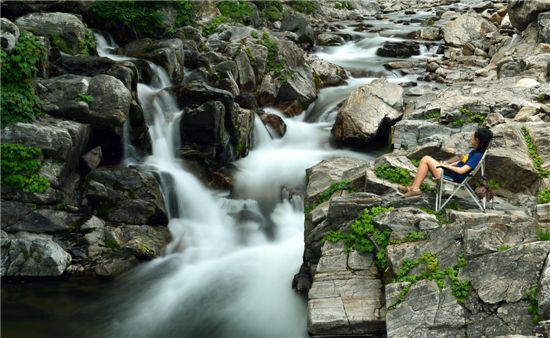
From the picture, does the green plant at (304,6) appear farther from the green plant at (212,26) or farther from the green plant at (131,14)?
the green plant at (131,14)

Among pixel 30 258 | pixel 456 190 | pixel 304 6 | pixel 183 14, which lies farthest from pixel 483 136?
pixel 304 6

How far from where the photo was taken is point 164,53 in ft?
55.2

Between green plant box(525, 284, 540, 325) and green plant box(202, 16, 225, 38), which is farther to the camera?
green plant box(202, 16, 225, 38)

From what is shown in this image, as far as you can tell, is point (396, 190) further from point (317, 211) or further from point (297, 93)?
point (297, 93)

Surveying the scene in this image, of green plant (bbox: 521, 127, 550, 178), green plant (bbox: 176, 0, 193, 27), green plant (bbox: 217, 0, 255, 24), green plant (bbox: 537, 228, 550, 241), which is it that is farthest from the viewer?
green plant (bbox: 217, 0, 255, 24)

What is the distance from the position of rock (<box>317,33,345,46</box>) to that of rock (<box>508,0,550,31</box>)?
10139 mm

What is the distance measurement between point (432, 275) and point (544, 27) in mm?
17663

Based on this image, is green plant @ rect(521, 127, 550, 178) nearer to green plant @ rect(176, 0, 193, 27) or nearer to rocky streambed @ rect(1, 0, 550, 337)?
rocky streambed @ rect(1, 0, 550, 337)

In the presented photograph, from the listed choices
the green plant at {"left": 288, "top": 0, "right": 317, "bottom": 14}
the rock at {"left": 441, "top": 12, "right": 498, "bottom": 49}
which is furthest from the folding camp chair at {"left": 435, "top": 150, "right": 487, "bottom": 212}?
the green plant at {"left": 288, "top": 0, "right": 317, "bottom": 14}

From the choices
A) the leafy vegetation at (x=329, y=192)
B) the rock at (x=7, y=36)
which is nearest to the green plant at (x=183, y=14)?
the rock at (x=7, y=36)

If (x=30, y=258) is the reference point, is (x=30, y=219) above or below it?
above

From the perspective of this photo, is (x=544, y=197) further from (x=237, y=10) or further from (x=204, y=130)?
(x=237, y=10)

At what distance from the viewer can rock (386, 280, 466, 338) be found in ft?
21.1

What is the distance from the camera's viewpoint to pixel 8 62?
11.2 metres
